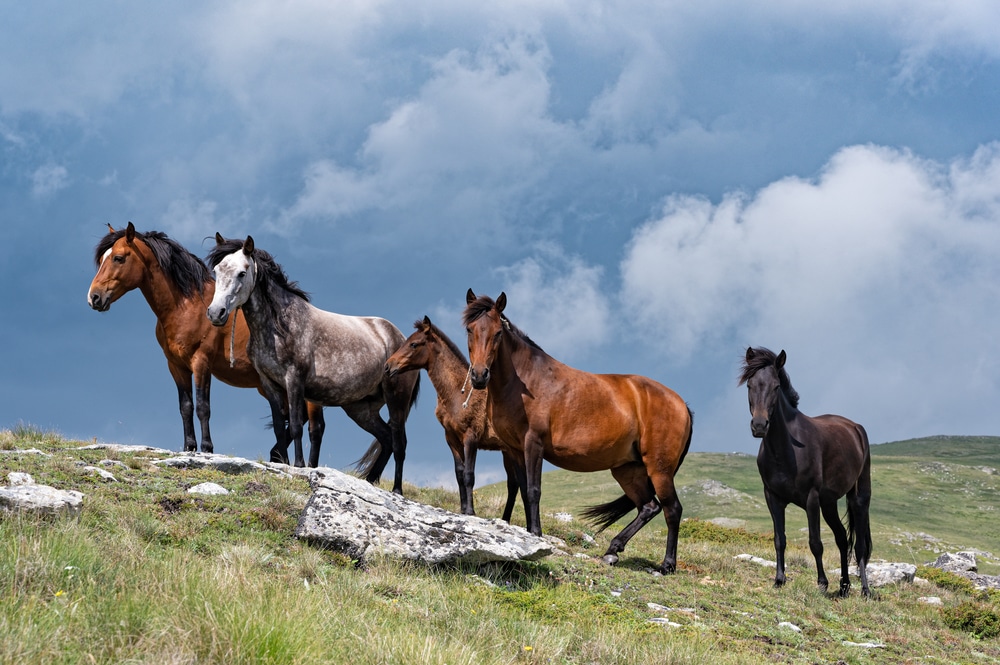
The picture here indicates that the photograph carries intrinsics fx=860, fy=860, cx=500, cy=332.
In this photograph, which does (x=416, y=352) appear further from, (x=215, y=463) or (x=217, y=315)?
(x=215, y=463)

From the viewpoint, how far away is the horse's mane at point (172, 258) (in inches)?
556

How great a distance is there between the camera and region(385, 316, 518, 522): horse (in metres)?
13.5

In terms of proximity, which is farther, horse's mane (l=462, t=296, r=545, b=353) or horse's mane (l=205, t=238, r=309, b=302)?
horse's mane (l=205, t=238, r=309, b=302)

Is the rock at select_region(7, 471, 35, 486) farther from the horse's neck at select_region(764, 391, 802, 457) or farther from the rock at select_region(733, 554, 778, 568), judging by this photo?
the rock at select_region(733, 554, 778, 568)

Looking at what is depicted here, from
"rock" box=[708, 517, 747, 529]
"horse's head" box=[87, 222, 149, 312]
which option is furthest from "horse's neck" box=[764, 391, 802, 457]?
"rock" box=[708, 517, 747, 529]

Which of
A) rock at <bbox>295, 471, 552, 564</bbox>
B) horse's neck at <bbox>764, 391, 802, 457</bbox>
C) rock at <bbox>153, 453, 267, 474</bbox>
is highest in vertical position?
horse's neck at <bbox>764, 391, 802, 457</bbox>

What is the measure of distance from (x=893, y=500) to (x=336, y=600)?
145 feet

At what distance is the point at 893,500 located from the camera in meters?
44.4

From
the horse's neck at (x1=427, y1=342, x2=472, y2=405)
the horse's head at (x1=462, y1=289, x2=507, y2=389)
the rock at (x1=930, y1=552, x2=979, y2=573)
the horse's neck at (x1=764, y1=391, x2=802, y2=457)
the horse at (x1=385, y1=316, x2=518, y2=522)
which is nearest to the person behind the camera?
the horse's head at (x1=462, y1=289, x2=507, y2=389)

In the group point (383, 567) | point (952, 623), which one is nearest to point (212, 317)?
point (383, 567)

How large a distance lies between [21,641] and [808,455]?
11.3m

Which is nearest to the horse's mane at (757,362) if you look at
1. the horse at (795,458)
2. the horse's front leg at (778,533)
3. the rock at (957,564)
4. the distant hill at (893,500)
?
the horse at (795,458)

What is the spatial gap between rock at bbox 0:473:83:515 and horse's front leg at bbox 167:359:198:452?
5.89 m

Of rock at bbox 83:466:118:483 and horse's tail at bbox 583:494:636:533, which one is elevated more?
rock at bbox 83:466:118:483
